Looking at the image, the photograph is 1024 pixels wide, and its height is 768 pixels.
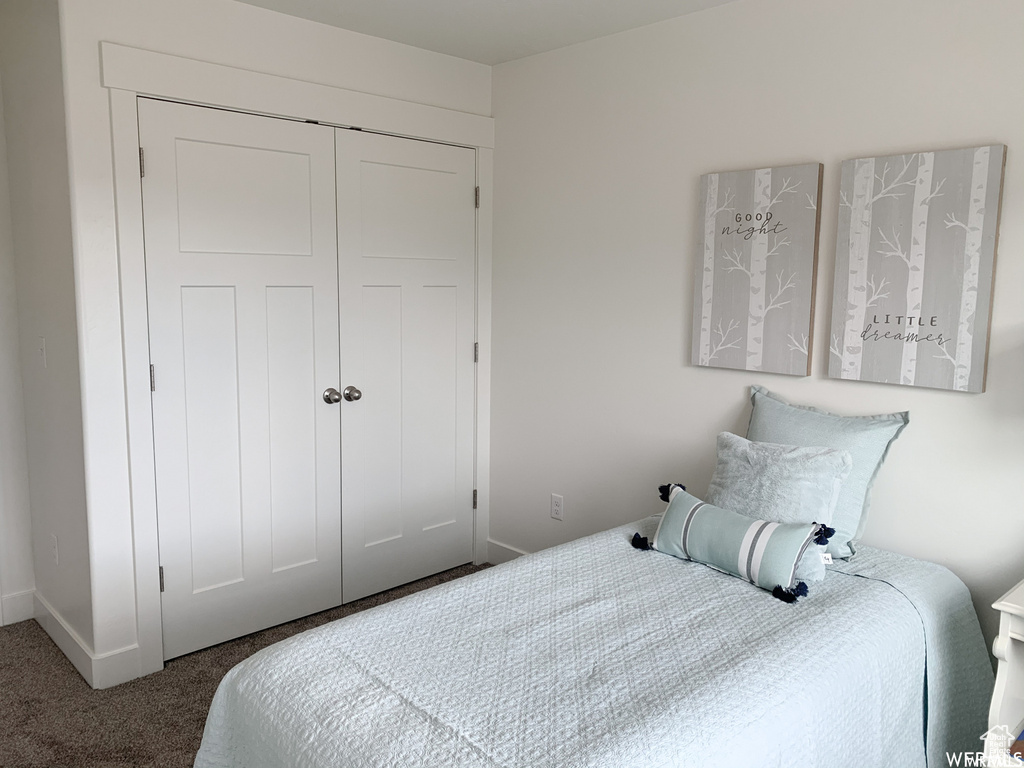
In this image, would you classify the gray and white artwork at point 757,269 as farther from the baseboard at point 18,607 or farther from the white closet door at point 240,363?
the baseboard at point 18,607

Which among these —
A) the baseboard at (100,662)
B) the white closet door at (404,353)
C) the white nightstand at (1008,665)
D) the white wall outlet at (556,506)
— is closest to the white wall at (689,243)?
the white wall outlet at (556,506)

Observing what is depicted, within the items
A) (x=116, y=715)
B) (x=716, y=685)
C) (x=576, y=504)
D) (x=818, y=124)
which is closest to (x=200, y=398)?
(x=116, y=715)

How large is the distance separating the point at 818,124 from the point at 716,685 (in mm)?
1789

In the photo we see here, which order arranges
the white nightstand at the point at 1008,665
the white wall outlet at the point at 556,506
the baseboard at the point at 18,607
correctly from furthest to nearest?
the white wall outlet at the point at 556,506 < the baseboard at the point at 18,607 < the white nightstand at the point at 1008,665

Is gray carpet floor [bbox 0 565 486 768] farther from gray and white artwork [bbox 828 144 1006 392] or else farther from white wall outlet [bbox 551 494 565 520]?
gray and white artwork [bbox 828 144 1006 392]

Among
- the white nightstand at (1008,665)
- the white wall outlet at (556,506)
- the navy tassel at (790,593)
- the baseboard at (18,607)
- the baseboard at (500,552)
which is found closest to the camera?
the white nightstand at (1008,665)

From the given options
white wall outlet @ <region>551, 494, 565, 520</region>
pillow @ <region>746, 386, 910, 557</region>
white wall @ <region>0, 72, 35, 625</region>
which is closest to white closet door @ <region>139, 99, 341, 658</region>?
white wall @ <region>0, 72, 35, 625</region>

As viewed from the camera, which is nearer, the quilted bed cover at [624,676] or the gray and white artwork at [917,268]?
the quilted bed cover at [624,676]

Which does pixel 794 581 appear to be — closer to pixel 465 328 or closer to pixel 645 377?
pixel 645 377

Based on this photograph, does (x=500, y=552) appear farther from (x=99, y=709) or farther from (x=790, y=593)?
(x=790, y=593)

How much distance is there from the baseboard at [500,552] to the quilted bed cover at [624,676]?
142cm

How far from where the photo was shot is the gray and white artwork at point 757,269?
8.38 feet

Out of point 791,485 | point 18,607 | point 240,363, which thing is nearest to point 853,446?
point 791,485

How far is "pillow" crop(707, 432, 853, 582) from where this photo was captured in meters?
2.24
